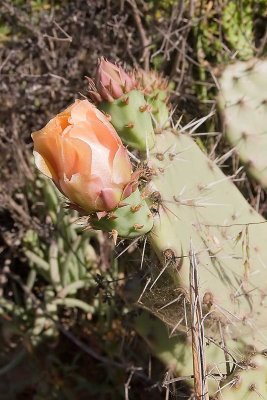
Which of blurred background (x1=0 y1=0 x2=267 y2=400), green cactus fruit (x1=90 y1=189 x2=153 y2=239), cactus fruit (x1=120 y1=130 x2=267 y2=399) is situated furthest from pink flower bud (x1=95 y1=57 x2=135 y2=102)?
blurred background (x1=0 y1=0 x2=267 y2=400)

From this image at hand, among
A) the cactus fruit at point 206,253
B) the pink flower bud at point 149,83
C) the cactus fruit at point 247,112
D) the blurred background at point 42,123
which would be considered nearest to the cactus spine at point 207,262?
the cactus fruit at point 206,253

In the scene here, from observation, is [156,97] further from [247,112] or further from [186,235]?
[247,112]

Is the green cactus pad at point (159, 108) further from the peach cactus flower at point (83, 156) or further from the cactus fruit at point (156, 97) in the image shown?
the peach cactus flower at point (83, 156)

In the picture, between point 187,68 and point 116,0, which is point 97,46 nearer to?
point 116,0

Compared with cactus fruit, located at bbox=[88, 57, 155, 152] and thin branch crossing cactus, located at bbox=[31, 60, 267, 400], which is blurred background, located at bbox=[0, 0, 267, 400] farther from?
cactus fruit, located at bbox=[88, 57, 155, 152]

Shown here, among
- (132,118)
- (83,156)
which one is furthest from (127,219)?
(132,118)

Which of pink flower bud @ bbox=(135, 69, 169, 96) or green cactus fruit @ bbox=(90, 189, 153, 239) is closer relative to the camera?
green cactus fruit @ bbox=(90, 189, 153, 239)

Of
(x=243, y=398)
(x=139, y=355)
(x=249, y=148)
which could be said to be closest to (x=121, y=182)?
(x=243, y=398)
